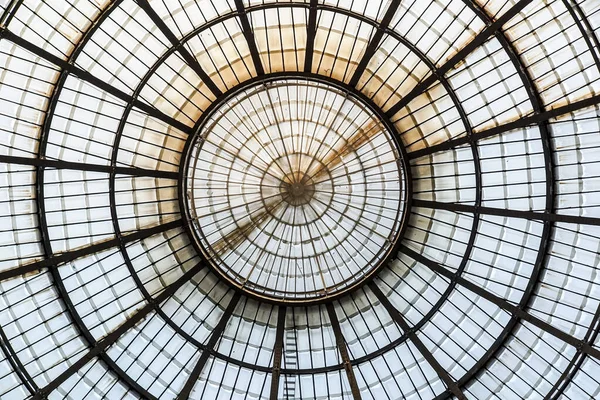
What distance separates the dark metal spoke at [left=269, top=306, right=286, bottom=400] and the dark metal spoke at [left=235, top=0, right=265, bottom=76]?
11.3m

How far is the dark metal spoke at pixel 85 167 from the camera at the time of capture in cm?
2127

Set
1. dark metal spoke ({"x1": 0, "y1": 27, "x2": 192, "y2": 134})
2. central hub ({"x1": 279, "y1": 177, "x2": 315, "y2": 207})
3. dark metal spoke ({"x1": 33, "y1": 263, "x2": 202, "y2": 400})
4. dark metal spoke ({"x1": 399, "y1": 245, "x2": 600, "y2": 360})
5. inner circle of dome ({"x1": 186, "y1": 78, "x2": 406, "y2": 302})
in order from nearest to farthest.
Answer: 1. dark metal spoke ({"x1": 0, "y1": 27, "x2": 192, "y2": 134})
2. dark metal spoke ({"x1": 399, "y1": 245, "x2": 600, "y2": 360})
3. dark metal spoke ({"x1": 33, "y1": 263, "x2": 202, "y2": 400})
4. inner circle of dome ({"x1": 186, "y1": 78, "x2": 406, "y2": 302})
5. central hub ({"x1": 279, "y1": 177, "x2": 315, "y2": 207})

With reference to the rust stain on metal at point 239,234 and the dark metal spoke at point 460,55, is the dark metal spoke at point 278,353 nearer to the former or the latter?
the rust stain on metal at point 239,234

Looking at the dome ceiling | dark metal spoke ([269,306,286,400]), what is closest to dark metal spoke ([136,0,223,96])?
the dome ceiling

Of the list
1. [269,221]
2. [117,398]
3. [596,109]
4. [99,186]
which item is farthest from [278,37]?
[117,398]

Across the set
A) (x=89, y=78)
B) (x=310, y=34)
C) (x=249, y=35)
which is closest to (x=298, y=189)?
(x=310, y=34)

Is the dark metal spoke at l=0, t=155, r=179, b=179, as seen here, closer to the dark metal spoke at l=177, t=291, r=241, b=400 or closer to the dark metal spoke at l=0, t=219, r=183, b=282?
the dark metal spoke at l=0, t=219, r=183, b=282

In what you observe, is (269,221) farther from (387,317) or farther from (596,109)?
(596,109)

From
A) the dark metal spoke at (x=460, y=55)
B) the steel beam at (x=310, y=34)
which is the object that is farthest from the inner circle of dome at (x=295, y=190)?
the dark metal spoke at (x=460, y=55)

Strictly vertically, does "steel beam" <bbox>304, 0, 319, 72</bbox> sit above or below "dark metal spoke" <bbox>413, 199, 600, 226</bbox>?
above

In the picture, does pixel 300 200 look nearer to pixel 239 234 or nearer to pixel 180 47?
pixel 239 234

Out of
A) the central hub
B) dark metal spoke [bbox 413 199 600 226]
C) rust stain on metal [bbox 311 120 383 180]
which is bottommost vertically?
dark metal spoke [bbox 413 199 600 226]

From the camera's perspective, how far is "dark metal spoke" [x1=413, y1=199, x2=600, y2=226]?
21747mm

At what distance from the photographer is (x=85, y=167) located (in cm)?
2234
